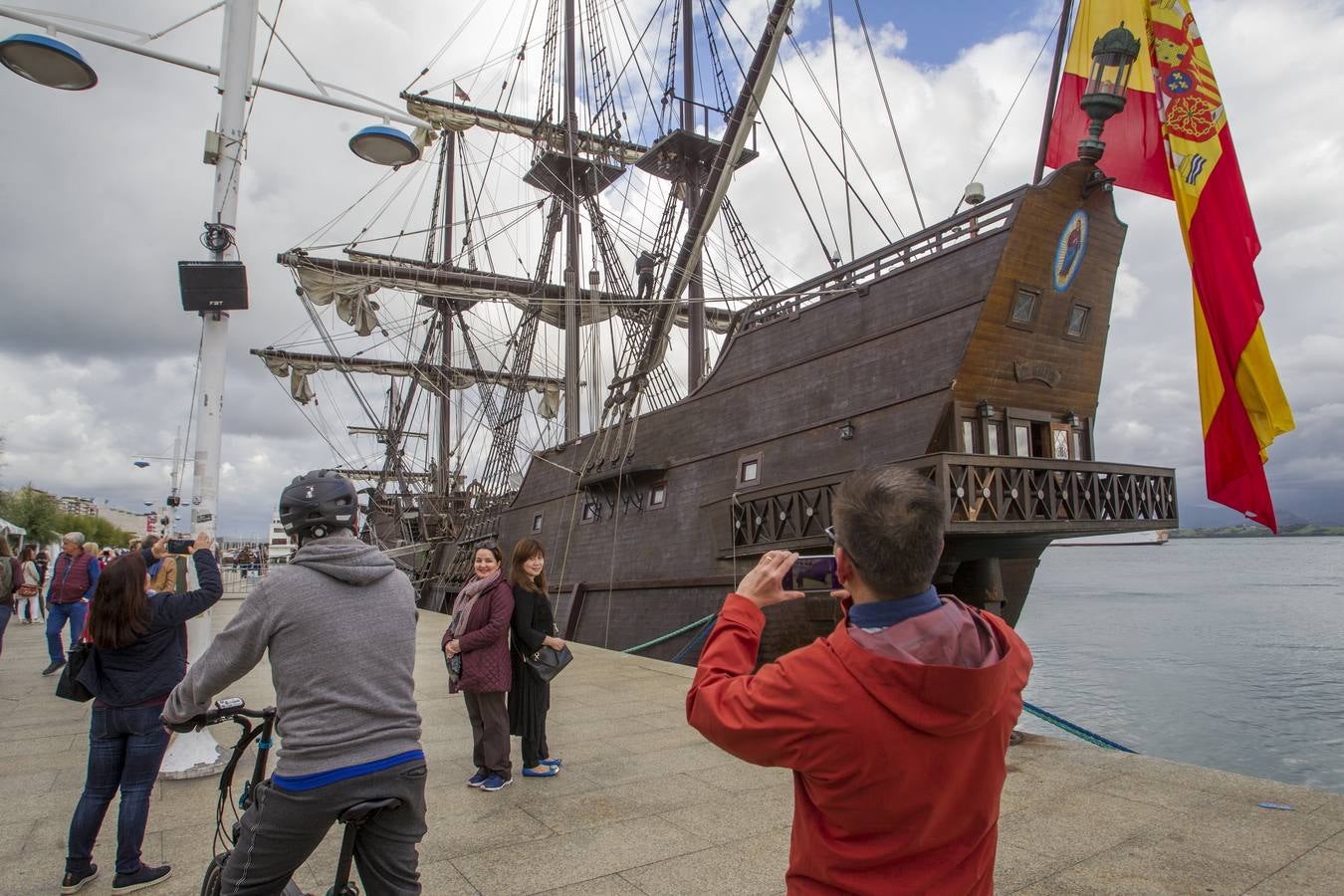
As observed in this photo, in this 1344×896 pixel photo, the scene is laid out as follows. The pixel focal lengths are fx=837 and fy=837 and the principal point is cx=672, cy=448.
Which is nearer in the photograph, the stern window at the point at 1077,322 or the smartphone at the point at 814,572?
the smartphone at the point at 814,572

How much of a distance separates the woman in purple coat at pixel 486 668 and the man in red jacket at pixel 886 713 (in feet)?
11.5

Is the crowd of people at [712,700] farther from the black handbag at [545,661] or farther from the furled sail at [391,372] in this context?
the furled sail at [391,372]

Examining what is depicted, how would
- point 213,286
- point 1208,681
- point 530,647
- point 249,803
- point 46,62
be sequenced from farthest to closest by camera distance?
point 1208,681
point 213,286
point 530,647
point 46,62
point 249,803

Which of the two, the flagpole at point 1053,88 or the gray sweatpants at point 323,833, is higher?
the flagpole at point 1053,88

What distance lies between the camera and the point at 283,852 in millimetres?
2240

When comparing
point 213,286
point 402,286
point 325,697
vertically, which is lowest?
point 325,697

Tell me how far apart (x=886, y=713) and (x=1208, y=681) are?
63.3ft

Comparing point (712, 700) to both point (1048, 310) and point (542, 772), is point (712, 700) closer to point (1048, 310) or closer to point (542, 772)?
point (542, 772)

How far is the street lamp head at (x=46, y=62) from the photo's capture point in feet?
15.1

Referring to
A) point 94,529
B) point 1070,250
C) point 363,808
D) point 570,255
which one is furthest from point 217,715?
point 94,529

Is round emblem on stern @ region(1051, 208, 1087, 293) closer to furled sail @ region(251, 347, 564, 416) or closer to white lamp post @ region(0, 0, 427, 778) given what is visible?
white lamp post @ region(0, 0, 427, 778)

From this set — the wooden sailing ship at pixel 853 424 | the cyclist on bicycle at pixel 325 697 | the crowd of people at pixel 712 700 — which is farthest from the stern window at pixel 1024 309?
the cyclist on bicycle at pixel 325 697

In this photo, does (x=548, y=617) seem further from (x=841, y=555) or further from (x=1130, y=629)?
(x=1130, y=629)

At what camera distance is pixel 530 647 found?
5.11 meters
